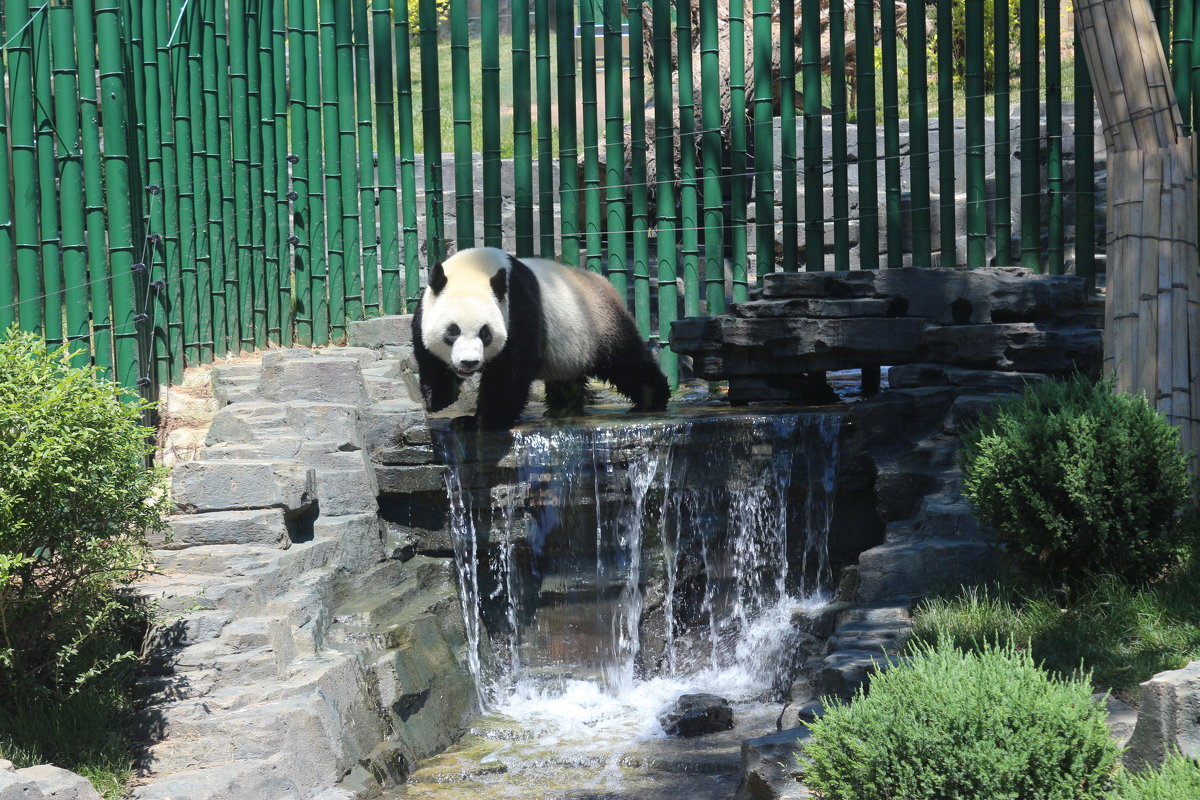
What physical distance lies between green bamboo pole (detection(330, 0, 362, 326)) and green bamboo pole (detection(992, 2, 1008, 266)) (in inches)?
177

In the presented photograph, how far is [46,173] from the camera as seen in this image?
5883 mm

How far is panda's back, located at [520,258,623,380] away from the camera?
701 centimetres

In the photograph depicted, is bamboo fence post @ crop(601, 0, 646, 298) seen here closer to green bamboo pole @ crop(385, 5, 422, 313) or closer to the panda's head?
green bamboo pole @ crop(385, 5, 422, 313)

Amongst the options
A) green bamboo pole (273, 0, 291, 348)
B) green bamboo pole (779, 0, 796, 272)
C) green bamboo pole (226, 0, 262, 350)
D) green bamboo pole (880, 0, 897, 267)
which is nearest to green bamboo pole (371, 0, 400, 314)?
green bamboo pole (273, 0, 291, 348)

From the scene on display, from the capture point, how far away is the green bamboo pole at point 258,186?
25.8 ft

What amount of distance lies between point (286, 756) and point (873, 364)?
429cm

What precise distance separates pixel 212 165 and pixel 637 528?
11.4ft

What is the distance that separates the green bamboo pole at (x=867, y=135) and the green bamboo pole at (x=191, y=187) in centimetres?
443

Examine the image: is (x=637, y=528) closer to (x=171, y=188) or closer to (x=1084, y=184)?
(x=171, y=188)

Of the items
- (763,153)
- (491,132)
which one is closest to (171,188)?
(491,132)

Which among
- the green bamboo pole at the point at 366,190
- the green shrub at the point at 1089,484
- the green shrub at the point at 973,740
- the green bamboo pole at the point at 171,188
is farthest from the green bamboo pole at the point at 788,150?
the green shrub at the point at 973,740

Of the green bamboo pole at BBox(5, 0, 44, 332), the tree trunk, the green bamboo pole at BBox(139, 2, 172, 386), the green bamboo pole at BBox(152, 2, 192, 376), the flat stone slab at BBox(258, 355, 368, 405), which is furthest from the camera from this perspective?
the green bamboo pole at BBox(152, 2, 192, 376)

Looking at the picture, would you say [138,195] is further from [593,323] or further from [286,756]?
[286,756]

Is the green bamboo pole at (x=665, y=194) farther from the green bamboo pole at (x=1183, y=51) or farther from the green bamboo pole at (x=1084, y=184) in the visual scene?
the green bamboo pole at (x=1183, y=51)
